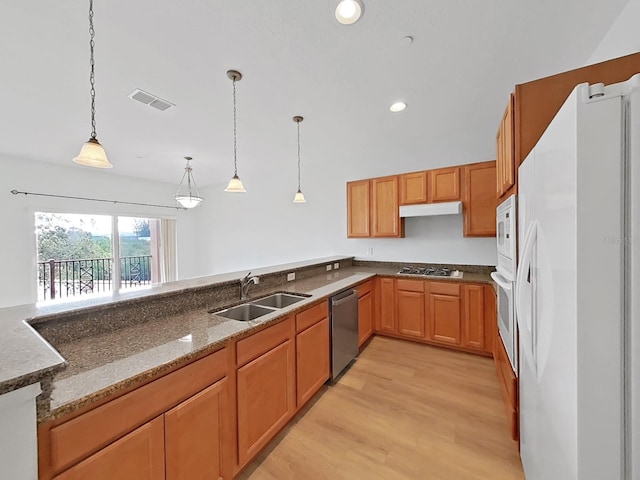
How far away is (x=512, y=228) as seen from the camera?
60.6 inches

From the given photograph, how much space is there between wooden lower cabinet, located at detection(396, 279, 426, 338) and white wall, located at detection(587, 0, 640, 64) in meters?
2.40

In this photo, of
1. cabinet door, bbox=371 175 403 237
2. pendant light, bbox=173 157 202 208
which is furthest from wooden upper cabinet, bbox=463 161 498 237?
pendant light, bbox=173 157 202 208

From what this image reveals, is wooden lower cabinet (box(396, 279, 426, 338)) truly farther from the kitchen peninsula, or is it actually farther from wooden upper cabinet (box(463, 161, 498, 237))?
the kitchen peninsula

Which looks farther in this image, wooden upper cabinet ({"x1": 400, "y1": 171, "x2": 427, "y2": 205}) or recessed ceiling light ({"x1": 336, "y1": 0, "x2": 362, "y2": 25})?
wooden upper cabinet ({"x1": 400, "y1": 171, "x2": 427, "y2": 205})

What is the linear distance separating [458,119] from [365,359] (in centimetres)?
301

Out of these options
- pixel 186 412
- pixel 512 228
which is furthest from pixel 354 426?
pixel 512 228

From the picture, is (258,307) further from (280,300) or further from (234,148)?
(234,148)

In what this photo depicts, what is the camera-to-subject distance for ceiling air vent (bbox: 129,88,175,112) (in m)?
2.32

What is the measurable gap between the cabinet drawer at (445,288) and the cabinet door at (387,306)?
0.50 metres

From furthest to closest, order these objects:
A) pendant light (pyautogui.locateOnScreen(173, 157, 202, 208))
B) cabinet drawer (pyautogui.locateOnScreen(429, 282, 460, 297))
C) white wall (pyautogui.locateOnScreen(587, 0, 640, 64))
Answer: pendant light (pyautogui.locateOnScreen(173, 157, 202, 208))
cabinet drawer (pyautogui.locateOnScreen(429, 282, 460, 297))
white wall (pyautogui.locateOnScreen(587, 0, 640, 64))

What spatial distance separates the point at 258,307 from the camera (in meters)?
2.07

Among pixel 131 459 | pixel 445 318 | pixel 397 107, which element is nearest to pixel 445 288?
pixel 445 318

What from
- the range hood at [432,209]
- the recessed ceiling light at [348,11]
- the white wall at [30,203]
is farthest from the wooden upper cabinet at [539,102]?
the white wall at [30,203]

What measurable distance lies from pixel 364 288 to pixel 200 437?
2.26 metres
